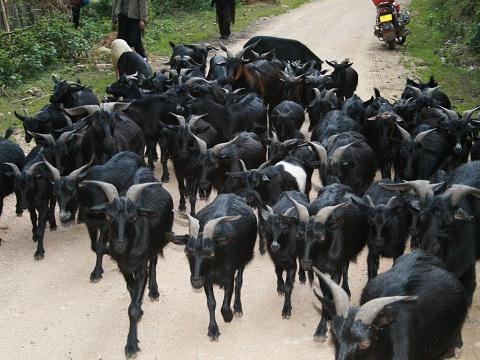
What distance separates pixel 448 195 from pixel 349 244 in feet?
4.17

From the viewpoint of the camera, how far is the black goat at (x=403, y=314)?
4.61m

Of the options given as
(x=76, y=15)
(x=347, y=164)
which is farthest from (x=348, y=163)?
(x=76, y=15)

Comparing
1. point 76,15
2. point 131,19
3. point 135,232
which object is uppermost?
point 131,19

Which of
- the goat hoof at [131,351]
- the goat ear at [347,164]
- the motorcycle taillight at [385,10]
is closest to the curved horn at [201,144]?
the goat ear at [347,164]

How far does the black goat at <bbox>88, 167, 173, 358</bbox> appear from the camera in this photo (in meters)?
6.71

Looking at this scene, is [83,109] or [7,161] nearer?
[7,161]

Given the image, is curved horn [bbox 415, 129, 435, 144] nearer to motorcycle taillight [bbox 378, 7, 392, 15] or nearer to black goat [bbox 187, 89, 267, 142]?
black goat [bbox 187, 89, 267, 142]

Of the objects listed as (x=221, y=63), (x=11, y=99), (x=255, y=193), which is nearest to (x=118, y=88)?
(x=221, y=63)

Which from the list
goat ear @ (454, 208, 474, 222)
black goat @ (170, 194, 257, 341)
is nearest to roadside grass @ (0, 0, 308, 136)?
black goat @ (170, 194, 257, 341)

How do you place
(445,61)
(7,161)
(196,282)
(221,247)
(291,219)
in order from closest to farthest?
(196,282) < (221,247) < (291,219) < (7,161) < (445,61)

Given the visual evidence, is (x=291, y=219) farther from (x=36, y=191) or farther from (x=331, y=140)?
(x=36, y=191)

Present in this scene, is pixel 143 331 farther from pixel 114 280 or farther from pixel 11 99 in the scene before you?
pixel 11 99

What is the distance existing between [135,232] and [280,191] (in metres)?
2.65

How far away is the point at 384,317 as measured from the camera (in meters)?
4.68
